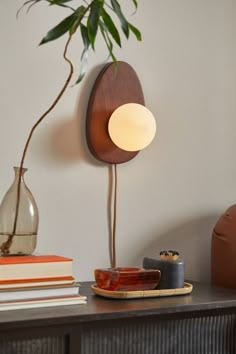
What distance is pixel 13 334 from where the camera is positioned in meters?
1.23

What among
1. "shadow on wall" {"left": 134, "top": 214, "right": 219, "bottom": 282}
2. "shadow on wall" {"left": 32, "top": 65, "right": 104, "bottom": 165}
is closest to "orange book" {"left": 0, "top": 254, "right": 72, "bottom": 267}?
"shadow on wall" {"left": 32, "top": 65, "right": 104, "bottom": 165}

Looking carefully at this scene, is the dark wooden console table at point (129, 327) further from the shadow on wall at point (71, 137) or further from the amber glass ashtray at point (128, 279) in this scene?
the shadow on wall at point (71, 137)

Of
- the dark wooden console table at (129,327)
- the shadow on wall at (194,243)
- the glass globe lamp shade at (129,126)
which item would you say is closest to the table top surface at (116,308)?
the dark wooden console table at (129,327)

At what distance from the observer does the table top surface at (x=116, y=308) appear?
1259mm

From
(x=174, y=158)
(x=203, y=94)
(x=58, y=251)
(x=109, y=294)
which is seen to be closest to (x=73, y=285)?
(x=109, y=294)

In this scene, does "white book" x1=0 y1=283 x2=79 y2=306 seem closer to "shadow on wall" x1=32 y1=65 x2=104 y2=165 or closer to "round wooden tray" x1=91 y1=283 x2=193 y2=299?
"round wooden tray" x1=91 y1=283 x2=193 y2=299

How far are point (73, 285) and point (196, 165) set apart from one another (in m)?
0.85

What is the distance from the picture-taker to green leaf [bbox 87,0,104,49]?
1.44 meters

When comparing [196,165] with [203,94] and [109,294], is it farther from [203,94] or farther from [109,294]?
[109,294]

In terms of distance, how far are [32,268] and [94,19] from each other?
0.64 metres

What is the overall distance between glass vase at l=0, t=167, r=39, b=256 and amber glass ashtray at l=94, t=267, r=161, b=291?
0.21 meters

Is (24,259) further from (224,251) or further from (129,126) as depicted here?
(224,251)

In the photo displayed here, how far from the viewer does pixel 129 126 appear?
1.86 m

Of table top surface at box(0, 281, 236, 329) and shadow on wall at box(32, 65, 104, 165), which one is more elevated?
shadow on wall at box(32, 65, 104, 165)
